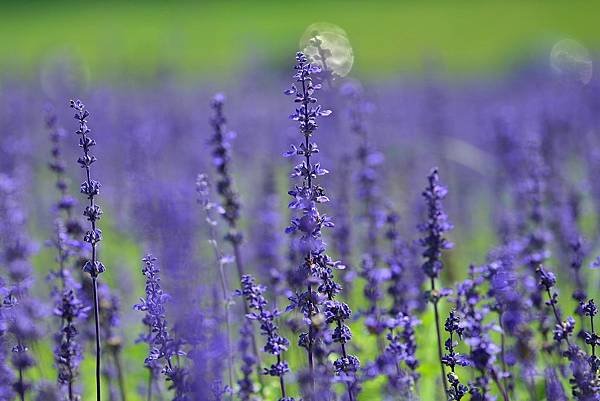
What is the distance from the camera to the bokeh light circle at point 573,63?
1835cm

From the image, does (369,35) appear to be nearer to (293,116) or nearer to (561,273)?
(561,273)

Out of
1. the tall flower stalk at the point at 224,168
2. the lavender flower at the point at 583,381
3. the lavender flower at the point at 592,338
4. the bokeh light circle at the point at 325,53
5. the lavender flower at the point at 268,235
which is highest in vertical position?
the bokeh light circle at the point at 325,53

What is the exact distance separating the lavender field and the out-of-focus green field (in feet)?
53.7

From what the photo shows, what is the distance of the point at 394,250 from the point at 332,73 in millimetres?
2681

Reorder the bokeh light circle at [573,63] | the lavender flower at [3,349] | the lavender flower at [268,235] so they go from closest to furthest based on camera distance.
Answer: the lavender flower at [3,349], the lavender flower at [268,235], the bokeh light circle at [573,63]

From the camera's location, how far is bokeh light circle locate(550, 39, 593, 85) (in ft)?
60.2

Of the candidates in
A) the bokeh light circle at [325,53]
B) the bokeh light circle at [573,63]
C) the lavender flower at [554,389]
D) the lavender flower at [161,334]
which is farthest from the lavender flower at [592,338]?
the bokeh light circle at [573,63]

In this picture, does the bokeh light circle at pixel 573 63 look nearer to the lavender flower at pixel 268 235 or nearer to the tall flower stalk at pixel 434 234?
the lavender flower at pixel 268 235

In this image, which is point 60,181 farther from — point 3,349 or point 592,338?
point 592,338

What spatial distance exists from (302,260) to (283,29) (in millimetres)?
34308

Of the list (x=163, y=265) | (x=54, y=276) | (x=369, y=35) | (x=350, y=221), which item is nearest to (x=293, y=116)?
(x=163, y=265)

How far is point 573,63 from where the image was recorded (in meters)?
20.6

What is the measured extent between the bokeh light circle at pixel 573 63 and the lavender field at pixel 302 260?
269 centimetres

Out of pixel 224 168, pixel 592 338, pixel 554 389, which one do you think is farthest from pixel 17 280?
pixel 592 338
